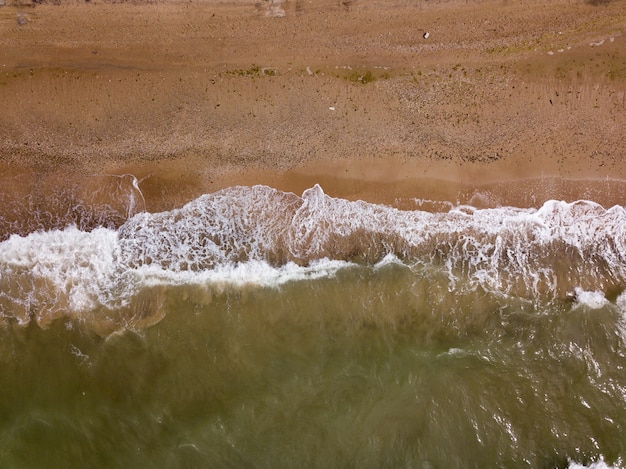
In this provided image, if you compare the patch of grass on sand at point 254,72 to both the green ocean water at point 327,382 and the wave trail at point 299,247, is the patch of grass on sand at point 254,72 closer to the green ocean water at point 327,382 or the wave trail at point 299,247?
the wave trail at point 299,247

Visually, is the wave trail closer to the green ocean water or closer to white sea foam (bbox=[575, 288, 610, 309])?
white sea foam (bbox=[575, 288, 610, 309])

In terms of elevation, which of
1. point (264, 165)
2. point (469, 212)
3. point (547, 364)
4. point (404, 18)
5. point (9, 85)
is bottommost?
point (547, 364)

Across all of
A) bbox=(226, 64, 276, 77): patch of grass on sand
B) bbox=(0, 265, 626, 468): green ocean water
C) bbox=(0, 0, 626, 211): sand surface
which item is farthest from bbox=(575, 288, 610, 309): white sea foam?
bbox=(226, 64, 276, 77): patch of grass on sand

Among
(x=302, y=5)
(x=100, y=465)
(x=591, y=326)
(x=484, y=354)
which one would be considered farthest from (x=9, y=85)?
(x=591, y=326)

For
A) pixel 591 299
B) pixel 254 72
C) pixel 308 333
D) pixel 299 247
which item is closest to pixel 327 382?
pixel 308 333

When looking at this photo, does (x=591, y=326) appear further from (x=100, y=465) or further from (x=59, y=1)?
(x=59, y=1)

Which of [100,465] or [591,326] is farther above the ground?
[591,326]

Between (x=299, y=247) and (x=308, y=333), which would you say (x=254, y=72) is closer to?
(x=299, y=247)
